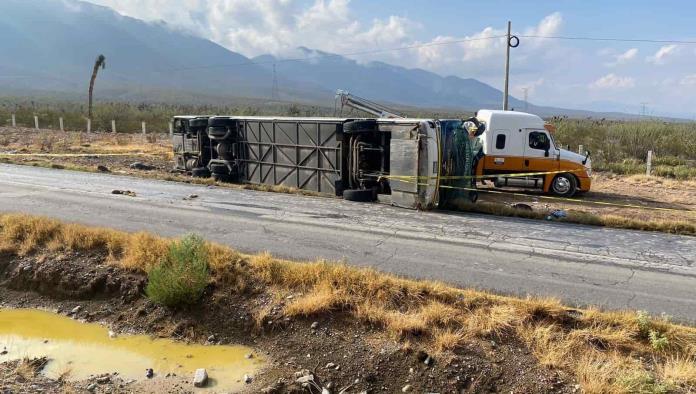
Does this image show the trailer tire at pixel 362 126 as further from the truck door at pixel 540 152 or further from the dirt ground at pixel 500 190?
the truck door at pixel 540 152

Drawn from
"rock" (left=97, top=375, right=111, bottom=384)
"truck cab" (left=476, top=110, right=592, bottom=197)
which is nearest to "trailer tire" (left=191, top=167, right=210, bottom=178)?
"truck cab" (left=476, top=110, right=592, bottom=197)

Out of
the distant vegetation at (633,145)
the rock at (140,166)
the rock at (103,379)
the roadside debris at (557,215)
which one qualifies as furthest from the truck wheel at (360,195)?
the distant vegetation at (633,145)

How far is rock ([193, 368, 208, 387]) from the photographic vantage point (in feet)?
19.2

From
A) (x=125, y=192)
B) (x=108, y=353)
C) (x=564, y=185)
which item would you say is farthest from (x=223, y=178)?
(x=108, y=353)

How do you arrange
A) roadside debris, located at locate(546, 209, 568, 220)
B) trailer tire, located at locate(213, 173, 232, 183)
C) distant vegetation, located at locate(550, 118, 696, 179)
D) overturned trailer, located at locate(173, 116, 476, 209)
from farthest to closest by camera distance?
1. distant vegetation, located at locate(550, 118, 696, 179)
2. trailer tire, located at locate(213, 173, 232, 183)
3. overturned trailer, located at locate(173, 116, 476, 209)
4. roadside debris, located at locate(546, 209, 568, 220)

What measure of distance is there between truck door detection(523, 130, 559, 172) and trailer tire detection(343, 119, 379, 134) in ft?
20.5

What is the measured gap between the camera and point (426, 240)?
417 inches

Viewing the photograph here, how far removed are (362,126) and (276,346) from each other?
10.1 m

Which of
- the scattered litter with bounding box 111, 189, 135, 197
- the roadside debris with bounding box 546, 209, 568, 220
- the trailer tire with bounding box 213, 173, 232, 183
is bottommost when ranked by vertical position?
the roadside debris with bounding box 546, 209, 568, 220

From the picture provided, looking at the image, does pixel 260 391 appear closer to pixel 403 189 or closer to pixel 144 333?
pixel 144 333

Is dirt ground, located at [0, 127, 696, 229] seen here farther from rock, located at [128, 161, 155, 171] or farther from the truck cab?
the truck cab

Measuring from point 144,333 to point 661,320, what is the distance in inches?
258

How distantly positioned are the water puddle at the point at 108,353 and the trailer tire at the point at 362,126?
32.4 ft

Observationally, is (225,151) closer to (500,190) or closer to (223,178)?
(223,178)
